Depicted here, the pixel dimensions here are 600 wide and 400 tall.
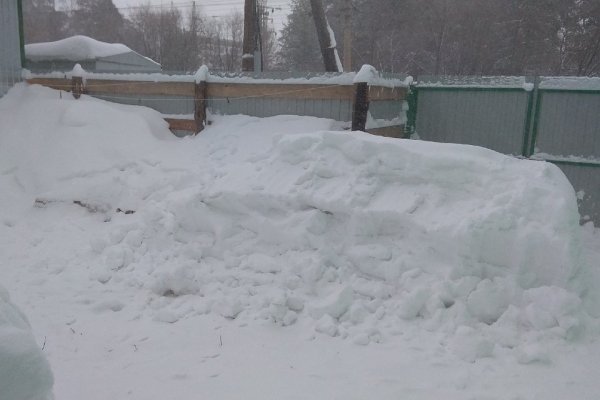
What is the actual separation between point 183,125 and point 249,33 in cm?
563

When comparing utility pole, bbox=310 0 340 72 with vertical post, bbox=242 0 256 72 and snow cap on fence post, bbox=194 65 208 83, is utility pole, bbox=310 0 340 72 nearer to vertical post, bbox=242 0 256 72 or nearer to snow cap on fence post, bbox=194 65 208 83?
vertical post, bbox=242 0 256 72

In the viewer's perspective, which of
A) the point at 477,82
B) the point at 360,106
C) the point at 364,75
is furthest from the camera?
the point at 477,82

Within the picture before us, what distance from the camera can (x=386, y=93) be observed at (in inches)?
391

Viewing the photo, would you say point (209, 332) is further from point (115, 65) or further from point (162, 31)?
point (162, 31)

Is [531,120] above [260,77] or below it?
below

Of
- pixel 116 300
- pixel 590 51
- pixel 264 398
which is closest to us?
pixel 264 398

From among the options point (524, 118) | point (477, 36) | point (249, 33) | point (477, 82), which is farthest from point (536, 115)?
point (477, 36)

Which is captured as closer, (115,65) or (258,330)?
(258,330)

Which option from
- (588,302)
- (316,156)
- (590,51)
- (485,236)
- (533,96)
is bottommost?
(588,302)

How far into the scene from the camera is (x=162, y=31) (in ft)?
150

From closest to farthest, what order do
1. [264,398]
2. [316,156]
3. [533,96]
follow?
[264,398] < [316,156] < [533,96]

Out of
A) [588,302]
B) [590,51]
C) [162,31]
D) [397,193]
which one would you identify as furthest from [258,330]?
[162,31]

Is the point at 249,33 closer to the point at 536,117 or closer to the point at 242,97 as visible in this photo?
the point at 242,97

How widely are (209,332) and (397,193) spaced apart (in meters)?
2.44
